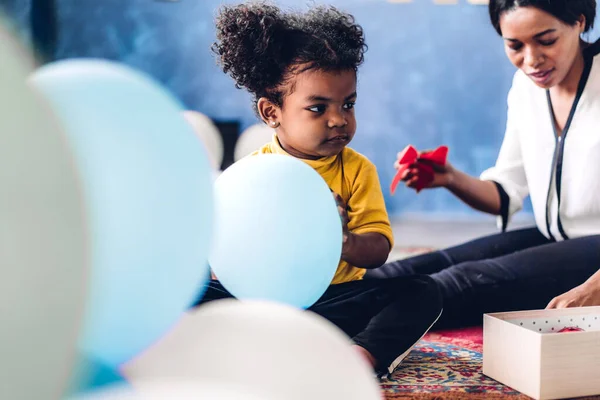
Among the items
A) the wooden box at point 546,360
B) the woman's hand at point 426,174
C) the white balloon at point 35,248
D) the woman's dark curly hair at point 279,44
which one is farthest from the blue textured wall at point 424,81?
the white balloon at point 35,248

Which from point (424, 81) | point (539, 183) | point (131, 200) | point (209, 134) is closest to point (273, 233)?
point (131, 200)

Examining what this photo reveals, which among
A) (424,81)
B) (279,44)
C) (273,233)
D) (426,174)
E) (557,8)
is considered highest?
(424,81)

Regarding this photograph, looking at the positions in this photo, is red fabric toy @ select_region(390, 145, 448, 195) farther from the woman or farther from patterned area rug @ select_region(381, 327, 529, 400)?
patterned area rug @ select_region(381, 327, 529, 400)

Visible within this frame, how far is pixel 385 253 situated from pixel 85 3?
10.9ft

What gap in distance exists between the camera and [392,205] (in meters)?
3.82

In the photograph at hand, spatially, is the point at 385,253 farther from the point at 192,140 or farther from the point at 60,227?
the point at 60,227

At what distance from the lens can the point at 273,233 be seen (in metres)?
0.97

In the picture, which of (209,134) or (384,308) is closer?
(384,308)

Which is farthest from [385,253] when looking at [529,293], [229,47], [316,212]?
[229,47]

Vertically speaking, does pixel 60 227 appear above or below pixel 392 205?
below

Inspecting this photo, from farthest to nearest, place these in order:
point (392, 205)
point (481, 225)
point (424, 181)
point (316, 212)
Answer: point (392, 205), point (481, 225), point (424, 181), point (316, 212)

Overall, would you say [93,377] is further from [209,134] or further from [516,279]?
[209,134]

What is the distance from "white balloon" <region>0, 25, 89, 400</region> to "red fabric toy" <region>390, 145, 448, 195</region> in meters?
1.04

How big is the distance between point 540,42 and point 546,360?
758mm
